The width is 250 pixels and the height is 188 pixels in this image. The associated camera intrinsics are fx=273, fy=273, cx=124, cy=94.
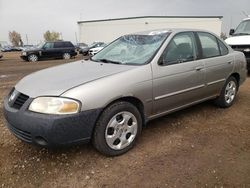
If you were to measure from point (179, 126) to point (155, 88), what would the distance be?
106 centimetres

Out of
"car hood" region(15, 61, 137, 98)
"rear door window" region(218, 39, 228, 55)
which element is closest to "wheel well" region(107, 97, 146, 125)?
"car hood" region(15, 61, 137, 98)

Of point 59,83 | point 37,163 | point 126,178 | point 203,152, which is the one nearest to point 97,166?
point 126,178

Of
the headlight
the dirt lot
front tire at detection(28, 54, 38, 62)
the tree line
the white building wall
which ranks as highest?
the headlight

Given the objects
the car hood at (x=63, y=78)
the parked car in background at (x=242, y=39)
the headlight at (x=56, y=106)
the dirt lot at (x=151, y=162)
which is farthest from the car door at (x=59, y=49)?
the headlight at (x=56, y=106)

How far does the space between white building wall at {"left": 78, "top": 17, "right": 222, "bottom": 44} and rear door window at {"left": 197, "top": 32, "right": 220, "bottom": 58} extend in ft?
164

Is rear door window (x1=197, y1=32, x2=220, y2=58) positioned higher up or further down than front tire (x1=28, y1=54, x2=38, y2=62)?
higher up

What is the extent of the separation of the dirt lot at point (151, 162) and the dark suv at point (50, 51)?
1600 cm

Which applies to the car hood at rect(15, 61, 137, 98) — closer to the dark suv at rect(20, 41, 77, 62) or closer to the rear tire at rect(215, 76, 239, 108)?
the rear tire at rect(215, 76, 239, 108)

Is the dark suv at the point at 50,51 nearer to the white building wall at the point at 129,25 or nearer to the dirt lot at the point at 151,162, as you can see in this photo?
the dirt lot at the point at 151,162

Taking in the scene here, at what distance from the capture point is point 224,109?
5320 mm

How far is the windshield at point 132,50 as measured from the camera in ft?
12.8

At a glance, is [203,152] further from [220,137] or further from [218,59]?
[218,59]

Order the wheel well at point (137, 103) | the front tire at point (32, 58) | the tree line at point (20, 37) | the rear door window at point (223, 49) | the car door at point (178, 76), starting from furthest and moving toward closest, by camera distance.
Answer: the tree line at point (20, 37)
the front tire at point (32, 58)
the rear door window at point (223, 49)
the car door at point (178, 76)
the wheel well at point (137, 103)

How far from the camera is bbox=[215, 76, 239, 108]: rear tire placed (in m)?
5.19
